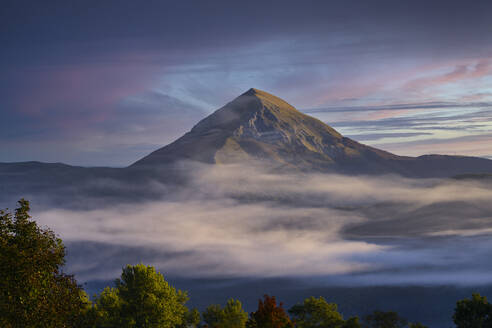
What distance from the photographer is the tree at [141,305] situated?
69.7 metres

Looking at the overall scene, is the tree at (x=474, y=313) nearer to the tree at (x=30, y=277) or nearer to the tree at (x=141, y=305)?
the tree at (x=141, y=305)

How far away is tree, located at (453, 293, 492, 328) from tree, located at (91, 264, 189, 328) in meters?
53.8

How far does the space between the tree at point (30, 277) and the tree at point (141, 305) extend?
30512 millimetres

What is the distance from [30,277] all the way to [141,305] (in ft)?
124

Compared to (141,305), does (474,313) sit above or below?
below

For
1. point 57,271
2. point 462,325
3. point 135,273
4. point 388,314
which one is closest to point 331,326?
point 462,325

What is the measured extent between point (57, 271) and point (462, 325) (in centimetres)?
7979

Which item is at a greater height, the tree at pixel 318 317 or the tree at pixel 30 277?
the tree at pixel 30 277

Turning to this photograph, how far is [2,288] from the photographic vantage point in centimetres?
3534

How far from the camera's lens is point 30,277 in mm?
35344

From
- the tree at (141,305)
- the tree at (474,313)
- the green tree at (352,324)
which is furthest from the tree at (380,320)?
the tree at (141,305)

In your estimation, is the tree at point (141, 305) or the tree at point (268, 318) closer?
the tree at point (268, 318)

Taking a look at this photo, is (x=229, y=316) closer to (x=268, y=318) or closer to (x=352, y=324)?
(x=352, y=324)

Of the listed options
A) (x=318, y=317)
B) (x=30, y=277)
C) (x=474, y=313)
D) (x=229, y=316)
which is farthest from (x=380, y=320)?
(x=30, y=277)
